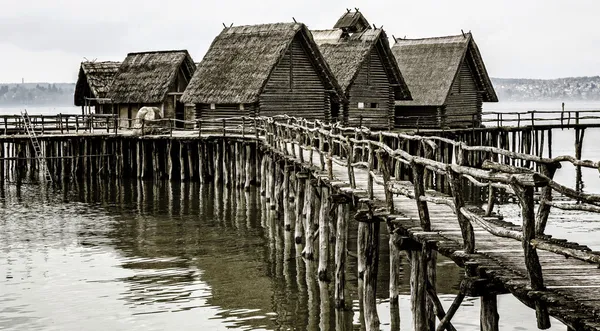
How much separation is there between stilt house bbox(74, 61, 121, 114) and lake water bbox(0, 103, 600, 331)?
680 inches

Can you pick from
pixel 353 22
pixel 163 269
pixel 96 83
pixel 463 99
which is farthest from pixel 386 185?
pixel 96 83

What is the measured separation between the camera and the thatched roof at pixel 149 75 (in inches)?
1906

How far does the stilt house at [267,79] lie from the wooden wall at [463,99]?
7925 millimetres

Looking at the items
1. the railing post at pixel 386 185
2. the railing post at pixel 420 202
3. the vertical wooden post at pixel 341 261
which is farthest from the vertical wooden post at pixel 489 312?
the vertical wooden post at pixel 341 261

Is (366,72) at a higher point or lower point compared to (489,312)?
higher

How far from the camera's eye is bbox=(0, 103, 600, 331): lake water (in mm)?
17188

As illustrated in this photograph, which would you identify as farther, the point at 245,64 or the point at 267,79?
the point at 245,64

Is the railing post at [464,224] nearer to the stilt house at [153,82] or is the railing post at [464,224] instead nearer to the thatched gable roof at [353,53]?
the thatched gable roof at [353,53]

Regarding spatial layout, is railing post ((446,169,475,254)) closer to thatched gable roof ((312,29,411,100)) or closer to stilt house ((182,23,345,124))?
stilt house ((182,23,345,124))

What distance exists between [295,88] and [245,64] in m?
2.36

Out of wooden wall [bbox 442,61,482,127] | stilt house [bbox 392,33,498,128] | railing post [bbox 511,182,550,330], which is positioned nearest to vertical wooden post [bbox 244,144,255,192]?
stilt house [bbox 392,33,498,128]

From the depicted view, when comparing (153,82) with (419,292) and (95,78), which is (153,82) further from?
(419,292)

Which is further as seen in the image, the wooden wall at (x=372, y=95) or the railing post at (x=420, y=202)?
the wooden wall at (x=372, y=95)

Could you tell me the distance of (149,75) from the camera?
49.6 m
